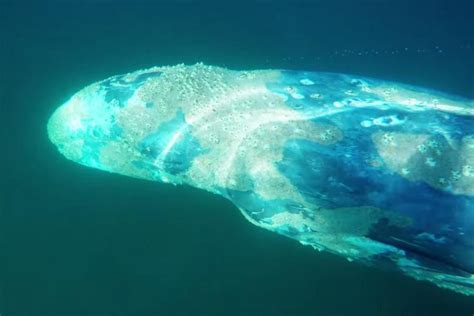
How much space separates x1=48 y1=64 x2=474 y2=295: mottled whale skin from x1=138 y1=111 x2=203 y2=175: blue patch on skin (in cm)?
1

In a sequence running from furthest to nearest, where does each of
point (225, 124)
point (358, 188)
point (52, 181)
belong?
1. point (52, 181)
2. point (225, 124)
3. point (358, 188)

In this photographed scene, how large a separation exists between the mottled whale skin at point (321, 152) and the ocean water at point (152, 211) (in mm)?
2801

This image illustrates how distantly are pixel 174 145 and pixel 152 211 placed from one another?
350 centimetres

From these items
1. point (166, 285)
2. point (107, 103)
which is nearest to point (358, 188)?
point (107, 103)

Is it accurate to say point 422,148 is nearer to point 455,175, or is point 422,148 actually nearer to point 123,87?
point 455,175

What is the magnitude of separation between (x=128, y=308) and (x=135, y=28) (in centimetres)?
682

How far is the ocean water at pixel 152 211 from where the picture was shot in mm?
6457

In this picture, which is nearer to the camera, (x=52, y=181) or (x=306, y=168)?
(x=306, y=168)

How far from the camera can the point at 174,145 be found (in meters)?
4.01

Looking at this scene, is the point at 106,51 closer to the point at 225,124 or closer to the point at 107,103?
the point at 107,103

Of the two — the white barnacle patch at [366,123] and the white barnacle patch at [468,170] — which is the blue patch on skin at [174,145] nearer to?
the white barnacle patch at [366,123]

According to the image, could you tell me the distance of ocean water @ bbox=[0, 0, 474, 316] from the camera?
646 cm

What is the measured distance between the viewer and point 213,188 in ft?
13.1

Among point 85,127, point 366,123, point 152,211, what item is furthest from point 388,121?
point 152,211
